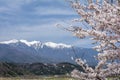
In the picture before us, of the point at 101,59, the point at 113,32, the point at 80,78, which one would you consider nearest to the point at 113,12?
the point at 113,32

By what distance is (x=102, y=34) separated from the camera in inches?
392

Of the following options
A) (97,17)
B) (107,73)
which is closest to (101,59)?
(107,73)

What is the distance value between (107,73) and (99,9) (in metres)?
1.76

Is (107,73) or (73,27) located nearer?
(107,73)

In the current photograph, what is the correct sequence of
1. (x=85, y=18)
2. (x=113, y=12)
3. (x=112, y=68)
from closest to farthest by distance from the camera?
(x=113, y=12), (x=112, y=68), (x=85, y=18)

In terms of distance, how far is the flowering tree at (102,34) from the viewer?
9828 millimetres

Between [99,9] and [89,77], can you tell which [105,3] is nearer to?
[99,9]

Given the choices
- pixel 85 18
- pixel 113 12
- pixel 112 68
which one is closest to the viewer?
pixel 113 12

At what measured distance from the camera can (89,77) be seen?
10.9 m

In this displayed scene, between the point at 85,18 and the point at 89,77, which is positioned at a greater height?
the point at 85,18

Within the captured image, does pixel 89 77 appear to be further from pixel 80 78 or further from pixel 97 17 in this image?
pixel 97 17

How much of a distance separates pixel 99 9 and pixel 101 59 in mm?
1371

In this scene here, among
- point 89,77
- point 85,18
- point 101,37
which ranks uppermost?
point 85,18

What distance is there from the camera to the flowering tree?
32.2 ft
